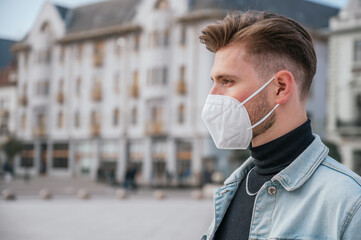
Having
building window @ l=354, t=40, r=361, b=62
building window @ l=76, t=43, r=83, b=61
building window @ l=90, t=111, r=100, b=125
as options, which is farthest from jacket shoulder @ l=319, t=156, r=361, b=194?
building window @ l=76, t=43, r=83, b=61

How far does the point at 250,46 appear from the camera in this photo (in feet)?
7.22

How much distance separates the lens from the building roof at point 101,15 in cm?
4466

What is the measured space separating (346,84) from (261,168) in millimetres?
33004

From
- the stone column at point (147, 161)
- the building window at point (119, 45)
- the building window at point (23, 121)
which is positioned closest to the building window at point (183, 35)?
the building window at point (119, 45)

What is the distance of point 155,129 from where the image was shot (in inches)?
1550

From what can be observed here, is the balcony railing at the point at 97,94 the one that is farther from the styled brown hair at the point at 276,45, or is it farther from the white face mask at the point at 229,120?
the styled brown hair at the point at 276,45

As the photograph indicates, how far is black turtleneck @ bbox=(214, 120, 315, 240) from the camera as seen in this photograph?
84.9 inches

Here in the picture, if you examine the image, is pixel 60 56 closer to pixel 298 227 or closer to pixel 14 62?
pixel 14 62

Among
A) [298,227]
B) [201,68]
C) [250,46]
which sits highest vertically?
[201,68]

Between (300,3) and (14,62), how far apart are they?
96.7 ft

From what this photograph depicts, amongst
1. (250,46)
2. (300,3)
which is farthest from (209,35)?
(300,3)

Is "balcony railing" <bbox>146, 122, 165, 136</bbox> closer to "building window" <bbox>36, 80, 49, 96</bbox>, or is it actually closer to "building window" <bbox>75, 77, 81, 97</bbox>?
Answer: "building window" <bbox>75, 77, 81, 97</bbox>

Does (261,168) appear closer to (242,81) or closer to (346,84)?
(242,81)

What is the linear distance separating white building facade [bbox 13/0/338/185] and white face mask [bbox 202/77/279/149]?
33.2m
